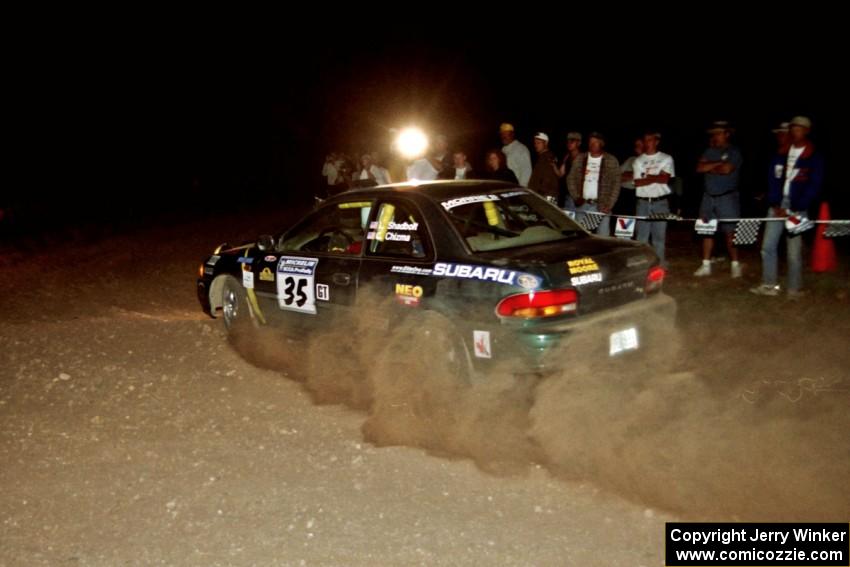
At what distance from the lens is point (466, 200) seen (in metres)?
5.54

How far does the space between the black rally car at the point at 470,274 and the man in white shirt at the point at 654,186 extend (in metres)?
3.36

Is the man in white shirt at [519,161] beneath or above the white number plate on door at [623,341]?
above

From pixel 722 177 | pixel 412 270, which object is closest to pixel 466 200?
pixel 412 270

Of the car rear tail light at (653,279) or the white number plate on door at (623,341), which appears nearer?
the white number plate on door at (623,341)

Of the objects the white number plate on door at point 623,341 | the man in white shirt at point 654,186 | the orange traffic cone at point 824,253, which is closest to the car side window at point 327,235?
the white number plate on door at point 623,341

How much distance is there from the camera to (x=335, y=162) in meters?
19.0

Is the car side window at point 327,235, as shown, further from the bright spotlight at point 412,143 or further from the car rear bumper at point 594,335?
the bright spotlight at point 412,143

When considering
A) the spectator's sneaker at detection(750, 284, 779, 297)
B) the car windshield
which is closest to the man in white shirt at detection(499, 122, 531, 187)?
the spectator's sneaker at detection(750, 284, 779, 297)

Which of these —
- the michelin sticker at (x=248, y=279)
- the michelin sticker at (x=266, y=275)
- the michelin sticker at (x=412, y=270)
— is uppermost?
the michelin sticker at (x=412, y=270)

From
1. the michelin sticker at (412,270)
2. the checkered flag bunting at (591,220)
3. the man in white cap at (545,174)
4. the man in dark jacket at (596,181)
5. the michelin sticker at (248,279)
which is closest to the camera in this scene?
the michelin sticker at (412,270)

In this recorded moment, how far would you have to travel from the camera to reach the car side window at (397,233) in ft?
17.8

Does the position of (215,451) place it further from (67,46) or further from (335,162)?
(67,46)

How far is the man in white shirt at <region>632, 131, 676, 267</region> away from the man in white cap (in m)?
0.97

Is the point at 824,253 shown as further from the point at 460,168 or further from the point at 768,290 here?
the point at 460,168
